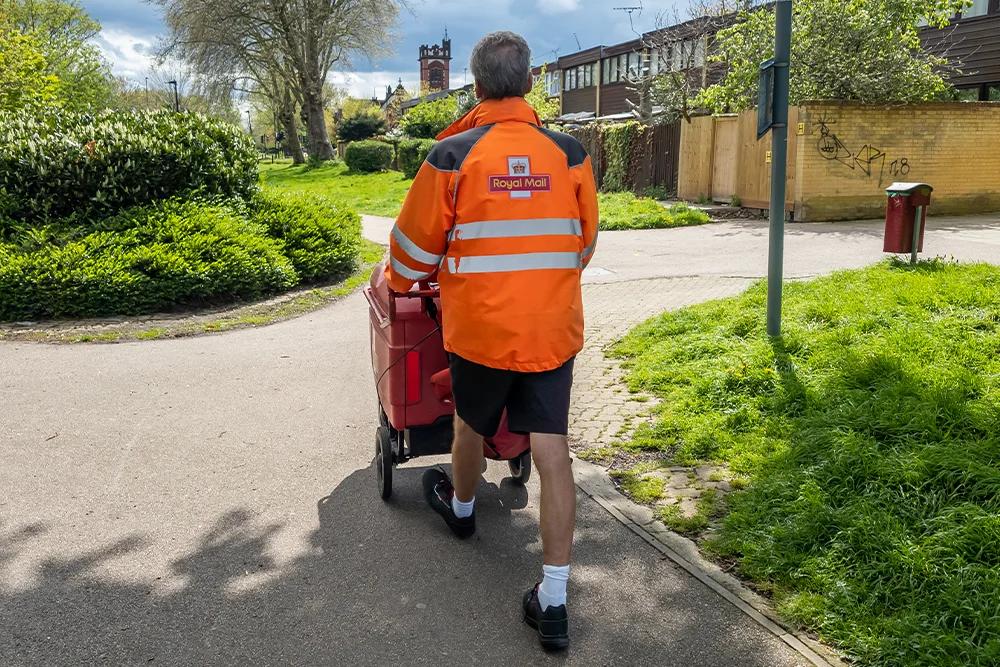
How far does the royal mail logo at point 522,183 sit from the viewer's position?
2.93 m

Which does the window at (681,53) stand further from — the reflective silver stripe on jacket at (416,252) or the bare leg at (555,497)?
the bare leg at (555,497)

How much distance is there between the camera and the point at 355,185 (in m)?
30.0

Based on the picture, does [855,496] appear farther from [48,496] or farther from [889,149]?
[889,149]

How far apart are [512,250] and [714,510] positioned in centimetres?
183

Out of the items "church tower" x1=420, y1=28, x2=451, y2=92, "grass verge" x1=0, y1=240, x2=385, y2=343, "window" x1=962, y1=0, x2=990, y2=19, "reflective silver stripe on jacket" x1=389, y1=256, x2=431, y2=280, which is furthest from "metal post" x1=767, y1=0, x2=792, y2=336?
"church tower" x1=420, y1=28, x2=451, y2=92

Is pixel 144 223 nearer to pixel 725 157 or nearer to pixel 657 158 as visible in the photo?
pixel 725 157

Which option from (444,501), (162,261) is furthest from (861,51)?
(444,501)

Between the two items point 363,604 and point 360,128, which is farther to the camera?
point 360,128

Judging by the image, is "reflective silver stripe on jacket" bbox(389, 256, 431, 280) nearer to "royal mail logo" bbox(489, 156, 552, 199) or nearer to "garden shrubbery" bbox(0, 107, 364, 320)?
"royal mail logo" bbox(489, 156, 552, 199)

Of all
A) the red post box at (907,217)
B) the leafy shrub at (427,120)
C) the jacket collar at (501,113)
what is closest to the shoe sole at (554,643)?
the jacket collar at (501,113)

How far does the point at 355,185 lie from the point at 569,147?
27718mm

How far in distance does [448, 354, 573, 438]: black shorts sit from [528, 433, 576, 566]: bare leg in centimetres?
5

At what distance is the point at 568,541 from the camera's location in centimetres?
304

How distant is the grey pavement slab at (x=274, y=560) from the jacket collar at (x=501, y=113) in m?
1.79
